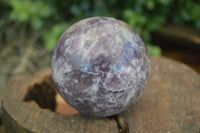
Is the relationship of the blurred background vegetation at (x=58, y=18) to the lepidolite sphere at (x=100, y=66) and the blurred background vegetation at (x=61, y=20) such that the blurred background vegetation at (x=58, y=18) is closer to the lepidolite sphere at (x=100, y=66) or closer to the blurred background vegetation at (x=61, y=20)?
the blurred background vegetation at (x=61, y=20)

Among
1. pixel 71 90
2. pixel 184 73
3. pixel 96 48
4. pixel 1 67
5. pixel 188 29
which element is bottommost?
pixel 1 67

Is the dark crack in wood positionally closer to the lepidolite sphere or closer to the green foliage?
the lepidolite sphere

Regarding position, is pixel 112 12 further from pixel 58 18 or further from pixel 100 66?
pixel 100 66

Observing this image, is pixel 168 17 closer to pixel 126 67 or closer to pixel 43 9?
pixel 43 9

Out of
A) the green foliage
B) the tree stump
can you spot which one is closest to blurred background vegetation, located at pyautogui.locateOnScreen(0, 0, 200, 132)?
the green foliage

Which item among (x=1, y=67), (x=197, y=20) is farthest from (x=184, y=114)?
(x=1, y=67)

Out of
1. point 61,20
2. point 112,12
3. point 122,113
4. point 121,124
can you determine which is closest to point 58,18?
point 61,20

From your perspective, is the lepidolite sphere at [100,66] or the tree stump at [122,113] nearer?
the lepidolite sphere at [100,66]

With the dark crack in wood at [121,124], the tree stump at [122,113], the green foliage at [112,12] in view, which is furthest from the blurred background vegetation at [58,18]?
the dark crack in wood at [121,124]
